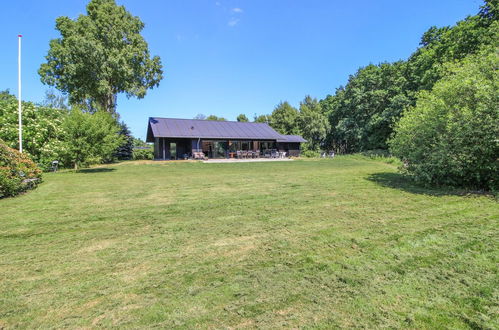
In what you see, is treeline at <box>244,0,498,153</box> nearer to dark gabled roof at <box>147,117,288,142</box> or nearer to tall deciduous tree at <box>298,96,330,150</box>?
tall deciduous tree at <box>298,96,330,150</box>

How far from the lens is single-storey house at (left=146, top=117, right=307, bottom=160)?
24172 millimetres

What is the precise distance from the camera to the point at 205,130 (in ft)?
84.2

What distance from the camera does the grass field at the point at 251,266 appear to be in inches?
81.0

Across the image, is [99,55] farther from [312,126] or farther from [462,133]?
[312,126]

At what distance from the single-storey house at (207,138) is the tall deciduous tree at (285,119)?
13.0 m

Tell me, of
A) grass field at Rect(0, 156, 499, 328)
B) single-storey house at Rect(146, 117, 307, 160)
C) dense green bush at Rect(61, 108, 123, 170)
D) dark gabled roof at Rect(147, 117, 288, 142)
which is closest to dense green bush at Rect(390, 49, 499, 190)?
grass field at Rect(0, 156, 499, 328)

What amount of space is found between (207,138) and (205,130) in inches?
62.6

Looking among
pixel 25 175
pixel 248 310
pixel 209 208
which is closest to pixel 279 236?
pixel 248 310

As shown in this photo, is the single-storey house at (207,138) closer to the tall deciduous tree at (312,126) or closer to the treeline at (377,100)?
the tall deciduous tree at (312,126)

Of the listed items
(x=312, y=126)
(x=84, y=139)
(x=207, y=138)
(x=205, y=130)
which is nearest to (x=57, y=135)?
(x=84, y=139)

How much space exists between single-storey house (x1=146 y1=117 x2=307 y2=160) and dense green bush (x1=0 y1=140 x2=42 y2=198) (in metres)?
14.3

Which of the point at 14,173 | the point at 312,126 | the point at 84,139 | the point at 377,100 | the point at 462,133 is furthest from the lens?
the point at 312,126

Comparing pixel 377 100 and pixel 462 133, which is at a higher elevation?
pixel 377 100

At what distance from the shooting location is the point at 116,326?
1.95 metres
